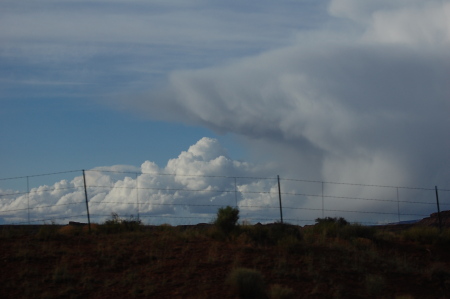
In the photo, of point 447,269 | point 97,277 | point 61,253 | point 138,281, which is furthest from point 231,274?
point 447,269

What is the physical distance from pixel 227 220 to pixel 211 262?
14.7 ft

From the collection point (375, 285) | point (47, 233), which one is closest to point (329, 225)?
point (375, 285)

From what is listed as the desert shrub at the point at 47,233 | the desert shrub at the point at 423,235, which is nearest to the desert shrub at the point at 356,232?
the desert shrub at the point at 423,235

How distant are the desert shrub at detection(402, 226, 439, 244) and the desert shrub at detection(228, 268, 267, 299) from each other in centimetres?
1260

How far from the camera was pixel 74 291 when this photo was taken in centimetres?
1781

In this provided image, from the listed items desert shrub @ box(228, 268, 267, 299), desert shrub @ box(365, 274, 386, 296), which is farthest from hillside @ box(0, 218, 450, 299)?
desert shrub @ box(228, 268, 267, 299)

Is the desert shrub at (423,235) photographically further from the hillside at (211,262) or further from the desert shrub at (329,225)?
the desert shrub at (329,225)

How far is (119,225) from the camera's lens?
26.9 m

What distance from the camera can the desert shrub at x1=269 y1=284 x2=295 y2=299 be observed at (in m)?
17.4

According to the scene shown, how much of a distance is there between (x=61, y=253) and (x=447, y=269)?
1453 centimetres

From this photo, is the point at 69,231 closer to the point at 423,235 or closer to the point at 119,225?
the point at 119,225

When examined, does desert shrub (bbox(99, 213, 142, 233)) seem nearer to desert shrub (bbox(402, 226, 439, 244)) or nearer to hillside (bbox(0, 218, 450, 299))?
hillside (bbox(0, 218, 450, 299))

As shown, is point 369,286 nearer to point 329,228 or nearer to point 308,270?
point 308,270

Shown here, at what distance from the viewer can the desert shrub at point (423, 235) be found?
27.8 metres
